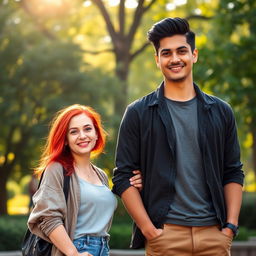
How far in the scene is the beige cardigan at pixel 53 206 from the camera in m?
4.66

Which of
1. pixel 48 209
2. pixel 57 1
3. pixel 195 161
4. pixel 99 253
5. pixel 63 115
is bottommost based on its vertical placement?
pixel 99 253

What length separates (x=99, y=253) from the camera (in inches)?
191

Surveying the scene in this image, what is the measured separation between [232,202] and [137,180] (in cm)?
63

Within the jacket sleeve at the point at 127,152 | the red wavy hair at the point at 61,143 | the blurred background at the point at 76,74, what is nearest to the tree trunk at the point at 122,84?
the blurred background at the point at 76,74

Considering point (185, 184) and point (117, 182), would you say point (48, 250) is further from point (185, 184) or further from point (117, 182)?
point (185, 184)

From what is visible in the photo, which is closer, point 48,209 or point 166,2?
point 48,209

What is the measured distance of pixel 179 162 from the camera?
4.66 metres

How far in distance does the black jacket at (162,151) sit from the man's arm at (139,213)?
1.8 inches

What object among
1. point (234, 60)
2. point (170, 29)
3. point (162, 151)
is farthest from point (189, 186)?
point (234, 60)

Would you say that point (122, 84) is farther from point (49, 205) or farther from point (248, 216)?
point (49, 205)

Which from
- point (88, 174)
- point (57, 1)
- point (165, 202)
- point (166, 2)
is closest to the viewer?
Result: point (165, 202)

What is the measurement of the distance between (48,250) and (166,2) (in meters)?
20.7

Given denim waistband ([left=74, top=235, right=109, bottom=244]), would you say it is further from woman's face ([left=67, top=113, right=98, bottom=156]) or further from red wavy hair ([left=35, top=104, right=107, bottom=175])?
woman's face ([left=67, top=113, right=98, bottom=156])

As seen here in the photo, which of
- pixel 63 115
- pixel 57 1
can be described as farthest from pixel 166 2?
pixel 63 115
